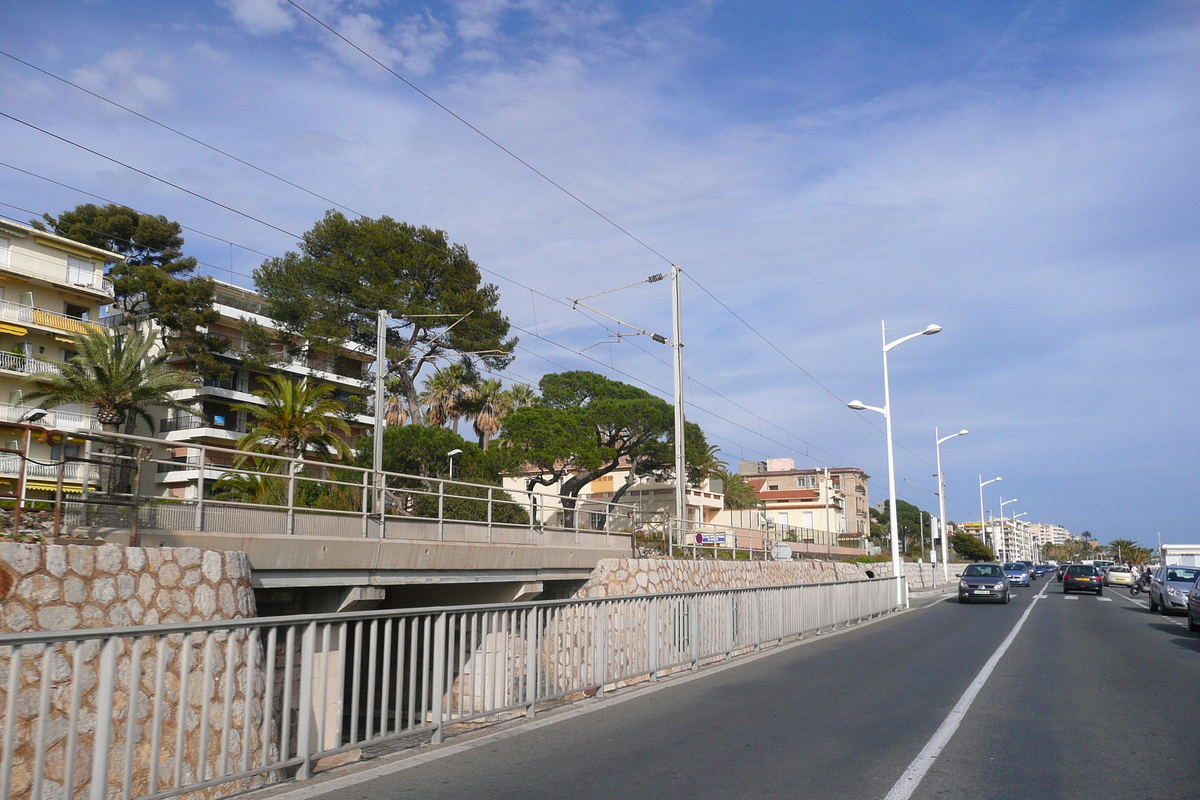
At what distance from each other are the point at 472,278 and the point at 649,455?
59.5 ft

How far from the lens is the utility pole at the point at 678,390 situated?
90.3ft

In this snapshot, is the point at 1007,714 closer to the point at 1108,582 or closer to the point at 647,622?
the point at 647,622

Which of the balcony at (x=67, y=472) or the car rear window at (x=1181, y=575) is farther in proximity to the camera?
the car rear window at (x=1181, y=575)

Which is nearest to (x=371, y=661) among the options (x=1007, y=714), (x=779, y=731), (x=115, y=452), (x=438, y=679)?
(x=438, y=679)

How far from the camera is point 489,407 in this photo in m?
62.2

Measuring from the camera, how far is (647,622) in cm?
1123

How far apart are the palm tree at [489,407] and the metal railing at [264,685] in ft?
169

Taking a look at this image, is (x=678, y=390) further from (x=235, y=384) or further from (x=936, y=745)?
(x=235, y=384)

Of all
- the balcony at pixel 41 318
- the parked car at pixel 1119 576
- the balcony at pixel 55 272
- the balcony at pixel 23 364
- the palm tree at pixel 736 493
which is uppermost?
the balcony at pixel 55 272

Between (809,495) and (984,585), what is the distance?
67216mm

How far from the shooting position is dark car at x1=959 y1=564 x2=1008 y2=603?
32794 millimetres

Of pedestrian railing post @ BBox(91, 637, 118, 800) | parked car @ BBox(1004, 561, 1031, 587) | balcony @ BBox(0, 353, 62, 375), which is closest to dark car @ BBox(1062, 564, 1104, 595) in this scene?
parked car @ BBox(1004, 561, 1031, 587)

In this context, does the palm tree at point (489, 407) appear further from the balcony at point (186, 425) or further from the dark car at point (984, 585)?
the dark car at point (984, 585)

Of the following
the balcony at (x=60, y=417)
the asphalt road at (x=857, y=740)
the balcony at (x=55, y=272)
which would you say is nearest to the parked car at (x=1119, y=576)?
the asphalt road at (x=857, y=740)
